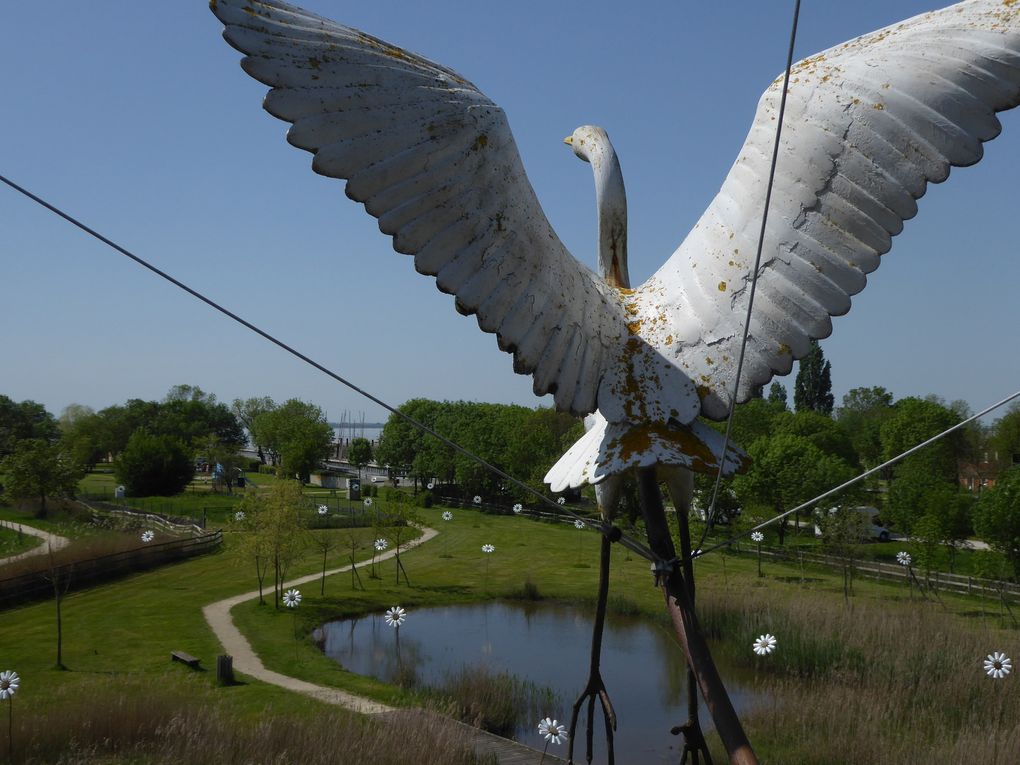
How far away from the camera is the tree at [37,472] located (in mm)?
26406

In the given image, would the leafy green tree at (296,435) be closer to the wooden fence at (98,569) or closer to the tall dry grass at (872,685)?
the wooden fence at (98,569)

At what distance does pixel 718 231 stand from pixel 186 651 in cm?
1347

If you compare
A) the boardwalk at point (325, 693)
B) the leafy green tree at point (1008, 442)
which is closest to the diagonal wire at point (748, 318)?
the boardwalk at point (325, 693)

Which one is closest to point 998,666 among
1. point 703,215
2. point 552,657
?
point 552,657

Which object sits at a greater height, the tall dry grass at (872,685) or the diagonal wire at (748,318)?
the diagonal wire at (748,318)

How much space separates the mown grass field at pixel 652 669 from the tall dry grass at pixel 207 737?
0.06 metres

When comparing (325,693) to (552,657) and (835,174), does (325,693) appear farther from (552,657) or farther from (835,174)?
(835,174)

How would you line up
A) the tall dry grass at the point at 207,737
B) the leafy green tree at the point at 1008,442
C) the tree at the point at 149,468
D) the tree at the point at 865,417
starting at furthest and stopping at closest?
1. the tree at the point at 865,417
2. the leafy green tree at the point at 1008,442
3. the tree at the point at 149,468
4. the tall dry grass at the point at 207,737

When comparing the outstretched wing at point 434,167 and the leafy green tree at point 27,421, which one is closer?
the outstretched wing at point 434,167

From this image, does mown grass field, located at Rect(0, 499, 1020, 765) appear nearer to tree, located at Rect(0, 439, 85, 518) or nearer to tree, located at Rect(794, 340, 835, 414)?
tree, located at Rect(0, 439, 85, 518)

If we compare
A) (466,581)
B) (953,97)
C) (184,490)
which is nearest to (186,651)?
(466,581)

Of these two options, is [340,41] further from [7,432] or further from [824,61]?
[7,432]

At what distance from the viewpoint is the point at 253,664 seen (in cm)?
1380

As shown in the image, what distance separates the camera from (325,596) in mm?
19219
